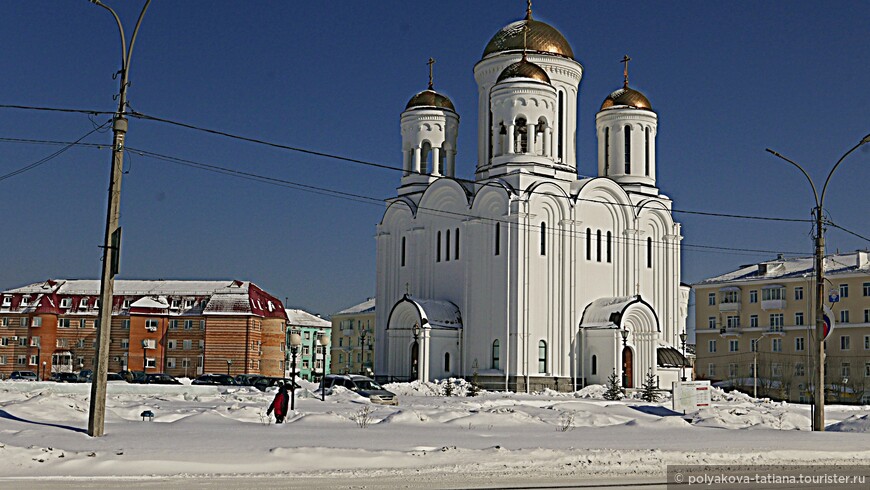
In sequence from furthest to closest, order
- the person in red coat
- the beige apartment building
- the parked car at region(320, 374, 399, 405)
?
the beige apartment building → the parked car at region(320, 374, 399, 405) → the person in red coat

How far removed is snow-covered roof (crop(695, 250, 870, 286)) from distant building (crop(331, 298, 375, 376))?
34425 mm

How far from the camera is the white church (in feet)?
155

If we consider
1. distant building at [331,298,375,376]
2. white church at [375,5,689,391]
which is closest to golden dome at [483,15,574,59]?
white church at [375,5,689,391]

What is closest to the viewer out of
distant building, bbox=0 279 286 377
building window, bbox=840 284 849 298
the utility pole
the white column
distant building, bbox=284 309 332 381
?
the utility pole

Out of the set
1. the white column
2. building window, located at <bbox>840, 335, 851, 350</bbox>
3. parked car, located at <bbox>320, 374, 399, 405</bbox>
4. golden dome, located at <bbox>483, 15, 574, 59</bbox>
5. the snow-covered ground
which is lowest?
the snow-covered ground

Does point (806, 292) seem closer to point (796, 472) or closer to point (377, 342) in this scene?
point (377, 342)

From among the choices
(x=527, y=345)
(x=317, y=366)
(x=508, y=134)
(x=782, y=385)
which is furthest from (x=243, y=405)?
(x=317, y=366)

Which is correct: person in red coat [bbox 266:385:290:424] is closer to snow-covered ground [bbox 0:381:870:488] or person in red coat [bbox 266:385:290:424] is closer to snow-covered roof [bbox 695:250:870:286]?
snow-covered ground [bbox 0:381:870:488]

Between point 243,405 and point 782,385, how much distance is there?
45.1 metres

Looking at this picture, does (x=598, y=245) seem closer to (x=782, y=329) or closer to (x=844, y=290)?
(x=782, y=329)

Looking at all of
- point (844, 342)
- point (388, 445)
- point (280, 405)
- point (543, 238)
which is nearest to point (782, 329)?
point (844, 342)

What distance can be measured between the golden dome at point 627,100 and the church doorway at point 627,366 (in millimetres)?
13737

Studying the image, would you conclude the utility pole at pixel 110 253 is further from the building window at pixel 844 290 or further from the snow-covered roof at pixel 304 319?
the snow-covered roof at pixel 304 319

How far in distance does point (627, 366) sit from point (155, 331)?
43.2 metres
